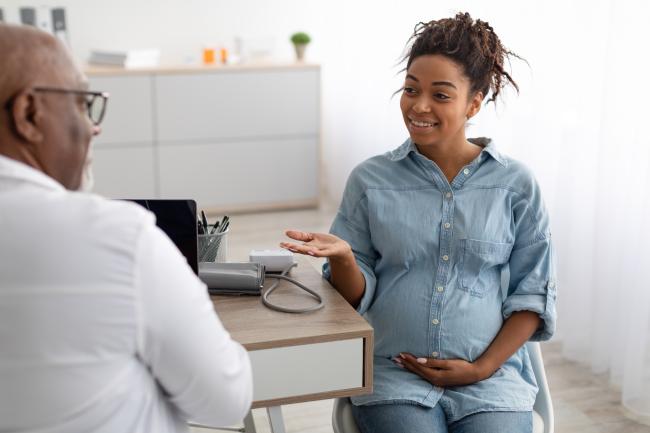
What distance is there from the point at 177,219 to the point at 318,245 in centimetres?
29

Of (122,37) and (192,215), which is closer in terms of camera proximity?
(192,215)

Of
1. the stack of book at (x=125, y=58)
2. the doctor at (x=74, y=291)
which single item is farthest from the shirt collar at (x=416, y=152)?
the stack of book at (x=125, y=58)

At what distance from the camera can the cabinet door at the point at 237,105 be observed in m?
5.01

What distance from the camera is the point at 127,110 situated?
4.95 m

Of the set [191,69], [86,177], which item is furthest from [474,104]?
[191,69]

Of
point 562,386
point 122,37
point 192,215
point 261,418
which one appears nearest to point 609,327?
point 562,386

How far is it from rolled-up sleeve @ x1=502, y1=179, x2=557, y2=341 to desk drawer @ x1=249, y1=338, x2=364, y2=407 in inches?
18.1

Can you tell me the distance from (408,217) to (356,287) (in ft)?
0.66

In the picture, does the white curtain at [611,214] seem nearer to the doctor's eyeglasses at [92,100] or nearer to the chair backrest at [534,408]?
the chair backrest at [534,408]

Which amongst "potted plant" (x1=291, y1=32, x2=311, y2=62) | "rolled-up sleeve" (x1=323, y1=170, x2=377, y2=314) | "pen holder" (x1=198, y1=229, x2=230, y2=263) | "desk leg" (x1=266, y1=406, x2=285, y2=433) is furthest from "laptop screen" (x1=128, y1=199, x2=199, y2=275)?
"potted plant" (x1=291, y1=32, x2=311, y2=62)

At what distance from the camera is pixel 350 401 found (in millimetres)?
1901

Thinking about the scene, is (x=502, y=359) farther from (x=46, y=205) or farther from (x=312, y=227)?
(x=312, y=227)

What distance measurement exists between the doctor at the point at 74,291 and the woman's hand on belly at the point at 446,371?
0.76m

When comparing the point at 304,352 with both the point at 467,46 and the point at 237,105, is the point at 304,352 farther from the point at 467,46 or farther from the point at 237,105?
the point at 237,105
